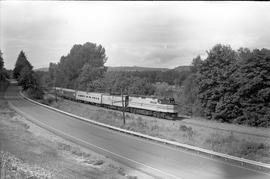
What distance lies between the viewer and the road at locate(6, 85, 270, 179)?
1540cm

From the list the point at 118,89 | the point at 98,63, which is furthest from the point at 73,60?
the point at 118,89

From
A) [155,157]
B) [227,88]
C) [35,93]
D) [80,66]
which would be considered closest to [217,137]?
[155,157]

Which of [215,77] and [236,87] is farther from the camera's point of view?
[215,77]

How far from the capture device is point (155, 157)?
62.3ft

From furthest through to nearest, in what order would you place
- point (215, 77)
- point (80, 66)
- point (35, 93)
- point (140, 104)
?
1. point (80, 66)
2. point (35, 93)
3. point (215, 77)
4. point (140, 104)

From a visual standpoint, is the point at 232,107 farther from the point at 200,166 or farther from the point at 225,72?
the point at 200,166

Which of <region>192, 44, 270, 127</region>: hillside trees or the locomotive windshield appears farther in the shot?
the locomotive windshield

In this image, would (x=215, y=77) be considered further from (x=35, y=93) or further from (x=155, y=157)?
(x=35, y=93)

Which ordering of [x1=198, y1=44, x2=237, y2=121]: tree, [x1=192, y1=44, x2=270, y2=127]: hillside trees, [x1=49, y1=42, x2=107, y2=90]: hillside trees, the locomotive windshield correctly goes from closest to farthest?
1. [x1=192, y1=44, x2=270, y2=127]: hillside trees
2. the locomotive windshield
3. [x1=198, y1=44, x2=237, y2=121]: tree
4. [x1=49, y1=42, x2=107, y2=90]: hillside trees

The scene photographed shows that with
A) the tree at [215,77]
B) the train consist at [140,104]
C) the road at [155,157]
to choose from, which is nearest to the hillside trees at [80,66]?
the train consist at [140,104]

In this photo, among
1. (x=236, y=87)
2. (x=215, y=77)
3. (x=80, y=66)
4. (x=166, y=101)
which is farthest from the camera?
(x=80, y=66)

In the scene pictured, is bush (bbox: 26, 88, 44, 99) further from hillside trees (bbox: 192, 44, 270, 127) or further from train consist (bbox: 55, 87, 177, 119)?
hillside trees (bbox: 192, 44, 270, 127)

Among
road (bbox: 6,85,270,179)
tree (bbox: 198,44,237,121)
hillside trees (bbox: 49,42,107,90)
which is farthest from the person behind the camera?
hillside trees (bbox: 49,42,107,90)

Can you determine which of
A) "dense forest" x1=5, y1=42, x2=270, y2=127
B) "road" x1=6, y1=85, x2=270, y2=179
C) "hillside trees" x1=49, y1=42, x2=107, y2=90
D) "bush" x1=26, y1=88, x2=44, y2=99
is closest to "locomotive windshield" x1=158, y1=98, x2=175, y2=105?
"dense forest" x1=5, y1=42, x2=270, y2=127
